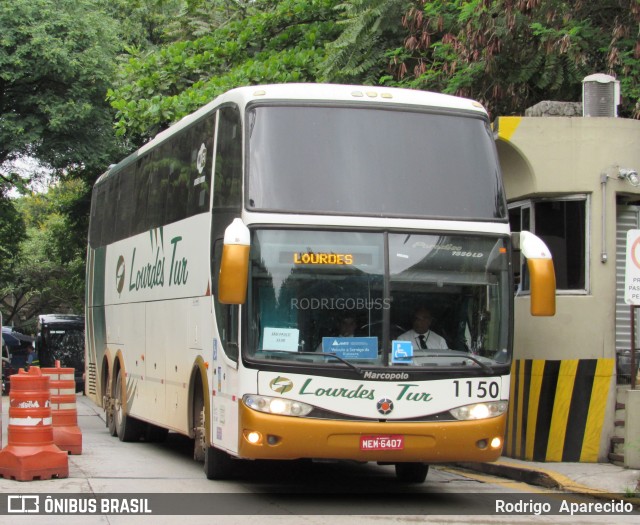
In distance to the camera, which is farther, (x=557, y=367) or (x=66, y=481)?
(x=557, y=367)

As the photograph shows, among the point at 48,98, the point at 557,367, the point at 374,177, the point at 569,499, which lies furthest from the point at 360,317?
the point at 48,98

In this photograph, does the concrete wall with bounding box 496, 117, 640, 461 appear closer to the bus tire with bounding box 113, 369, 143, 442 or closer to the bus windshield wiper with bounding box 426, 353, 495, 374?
the bus windshield wiper with bounding box 426, 353, 495, 374

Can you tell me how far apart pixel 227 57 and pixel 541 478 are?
41.5 ft

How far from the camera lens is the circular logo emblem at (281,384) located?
32.4 feet

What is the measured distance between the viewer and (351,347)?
10.0 metres

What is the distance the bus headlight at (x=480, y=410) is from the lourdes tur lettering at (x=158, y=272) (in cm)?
426

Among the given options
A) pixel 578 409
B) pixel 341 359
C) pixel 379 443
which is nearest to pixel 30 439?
pixel 341 359

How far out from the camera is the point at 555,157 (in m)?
14.0

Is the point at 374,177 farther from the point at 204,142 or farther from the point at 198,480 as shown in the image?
the point at 198,480

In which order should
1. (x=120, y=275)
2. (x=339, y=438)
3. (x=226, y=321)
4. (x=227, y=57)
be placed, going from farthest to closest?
(x=227, y=57) < (x=120, y=275) < (x=226, y=321) < (x=339, y=438)

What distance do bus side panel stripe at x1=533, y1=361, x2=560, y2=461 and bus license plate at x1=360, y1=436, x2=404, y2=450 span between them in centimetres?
451

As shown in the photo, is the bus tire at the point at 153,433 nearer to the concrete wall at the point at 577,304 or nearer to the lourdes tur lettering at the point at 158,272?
the lourdes tur lettering at the point at 158,272

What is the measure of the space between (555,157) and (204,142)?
4603 millimetres

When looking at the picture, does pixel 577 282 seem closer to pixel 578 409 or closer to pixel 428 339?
pixel 578 409
